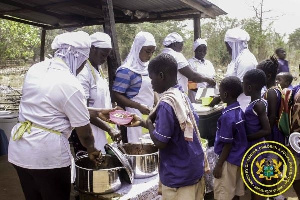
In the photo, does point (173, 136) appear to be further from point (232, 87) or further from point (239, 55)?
point (239, 55)

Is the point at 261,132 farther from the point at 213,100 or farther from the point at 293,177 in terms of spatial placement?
A: the point at 213,100

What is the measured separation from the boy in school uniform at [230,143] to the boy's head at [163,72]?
35.4 inches

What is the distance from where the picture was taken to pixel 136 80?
10.5 ft

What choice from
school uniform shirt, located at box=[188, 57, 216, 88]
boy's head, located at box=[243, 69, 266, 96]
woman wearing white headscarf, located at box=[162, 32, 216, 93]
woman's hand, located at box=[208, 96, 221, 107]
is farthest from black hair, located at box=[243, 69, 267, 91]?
school uniform shirt, located at box=[188, 57, 216, 88]

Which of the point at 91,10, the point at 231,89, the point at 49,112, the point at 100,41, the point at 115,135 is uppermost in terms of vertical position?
the point at 91,10

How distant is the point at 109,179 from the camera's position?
7.04ft

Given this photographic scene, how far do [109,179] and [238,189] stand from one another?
57.1 inches

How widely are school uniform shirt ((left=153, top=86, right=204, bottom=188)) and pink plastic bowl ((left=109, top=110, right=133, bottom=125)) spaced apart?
42cm

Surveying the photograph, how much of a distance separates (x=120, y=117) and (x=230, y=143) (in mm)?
1009

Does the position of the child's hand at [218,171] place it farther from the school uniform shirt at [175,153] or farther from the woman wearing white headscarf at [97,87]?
the woman wearing white headscarf at [97,87]

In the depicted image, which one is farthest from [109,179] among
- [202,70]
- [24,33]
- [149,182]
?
[24,33]

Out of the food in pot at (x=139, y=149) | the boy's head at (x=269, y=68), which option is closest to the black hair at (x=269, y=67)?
the boy's head at (x=269, y=68)

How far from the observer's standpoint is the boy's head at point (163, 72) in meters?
2.04

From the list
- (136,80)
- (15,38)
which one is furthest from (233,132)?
(15,38)
